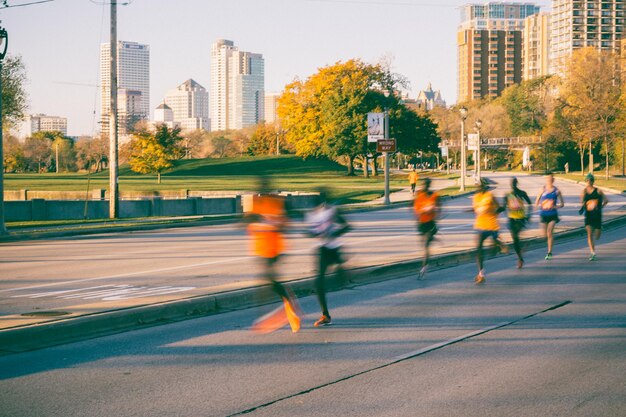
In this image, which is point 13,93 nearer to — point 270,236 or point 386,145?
point 386,145

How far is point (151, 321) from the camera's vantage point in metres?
10.1

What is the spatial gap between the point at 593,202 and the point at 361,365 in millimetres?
11194

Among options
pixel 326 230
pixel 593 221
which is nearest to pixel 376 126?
pixel 593 221

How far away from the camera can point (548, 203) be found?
1708 centimetres

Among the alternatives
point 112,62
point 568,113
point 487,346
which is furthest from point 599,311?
point 568,113

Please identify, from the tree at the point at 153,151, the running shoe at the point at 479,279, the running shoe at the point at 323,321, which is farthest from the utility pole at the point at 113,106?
the tree at the point at 153,151

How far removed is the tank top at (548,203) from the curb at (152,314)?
14.7 ft

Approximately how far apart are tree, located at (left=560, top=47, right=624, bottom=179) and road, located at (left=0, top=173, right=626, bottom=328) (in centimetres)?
5759

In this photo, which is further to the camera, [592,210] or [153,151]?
[153,151]

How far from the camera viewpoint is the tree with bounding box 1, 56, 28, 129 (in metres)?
65.6

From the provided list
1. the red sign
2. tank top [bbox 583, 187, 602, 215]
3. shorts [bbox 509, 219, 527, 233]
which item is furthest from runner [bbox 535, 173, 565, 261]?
the red sign

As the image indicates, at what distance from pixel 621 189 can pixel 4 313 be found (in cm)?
5113

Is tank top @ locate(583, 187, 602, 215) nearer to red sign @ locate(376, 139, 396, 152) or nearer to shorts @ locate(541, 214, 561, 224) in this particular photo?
shorts @ locate(541, 214, 561, 224)

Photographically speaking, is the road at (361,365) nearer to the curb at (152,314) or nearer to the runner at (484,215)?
the curb at (152,314)
